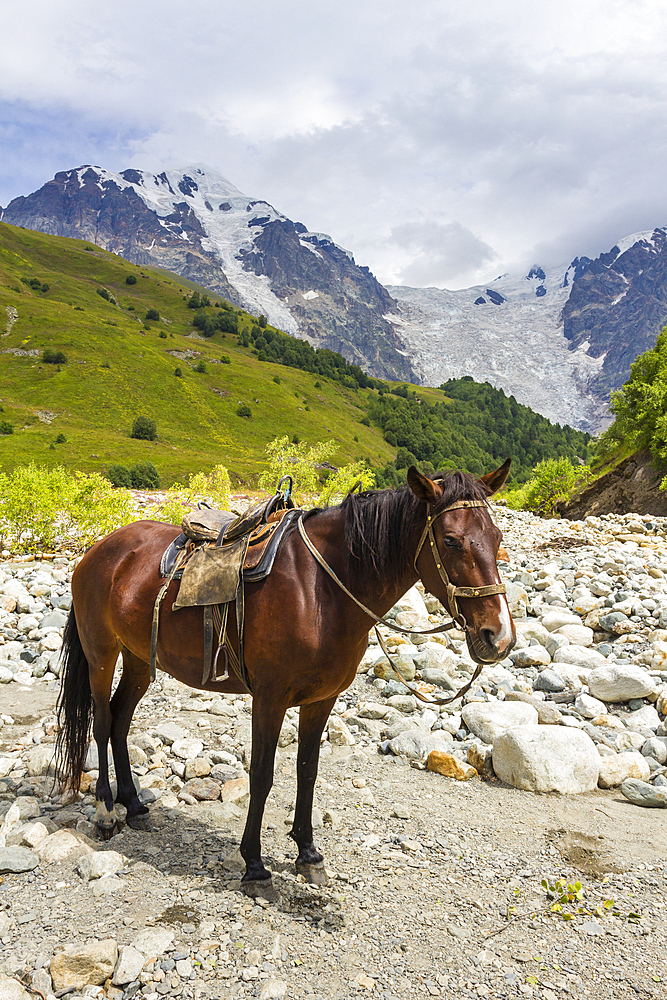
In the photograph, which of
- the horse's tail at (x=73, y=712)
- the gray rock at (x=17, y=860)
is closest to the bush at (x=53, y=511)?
the horse's tail at (x=73, y=712)

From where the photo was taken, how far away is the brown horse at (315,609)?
10.7ft

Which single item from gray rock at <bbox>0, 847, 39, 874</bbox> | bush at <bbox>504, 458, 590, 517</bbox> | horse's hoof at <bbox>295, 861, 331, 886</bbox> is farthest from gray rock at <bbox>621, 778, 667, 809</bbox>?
bush at <bbox>504, 458, 590, 517</bbox>

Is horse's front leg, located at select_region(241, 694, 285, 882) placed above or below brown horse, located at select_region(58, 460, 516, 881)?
below

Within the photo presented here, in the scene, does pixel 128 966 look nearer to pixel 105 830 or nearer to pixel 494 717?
pixel 105 830

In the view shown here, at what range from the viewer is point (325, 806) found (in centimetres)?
493

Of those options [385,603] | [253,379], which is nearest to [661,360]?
[385,603]

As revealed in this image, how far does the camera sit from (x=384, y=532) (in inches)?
146

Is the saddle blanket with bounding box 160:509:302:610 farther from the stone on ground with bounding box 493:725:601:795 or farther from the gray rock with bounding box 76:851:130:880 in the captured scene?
the stone on ground with bounding box 493:725:601:795

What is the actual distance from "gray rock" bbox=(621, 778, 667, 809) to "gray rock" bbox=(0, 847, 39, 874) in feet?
17.1

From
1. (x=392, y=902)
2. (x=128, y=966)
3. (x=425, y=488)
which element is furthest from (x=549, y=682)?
(x=128, y=966)

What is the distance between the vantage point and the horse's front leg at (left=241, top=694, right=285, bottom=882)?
3754 mm

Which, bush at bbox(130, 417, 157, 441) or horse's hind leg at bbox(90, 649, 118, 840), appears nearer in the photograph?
horse's hind leg at bbox(90, 649, 118, 840)

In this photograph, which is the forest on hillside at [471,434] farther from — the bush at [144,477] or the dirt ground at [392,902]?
the dirt ground at [392,902]

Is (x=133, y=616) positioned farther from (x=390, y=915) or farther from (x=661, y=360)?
(x=661, y=360)
